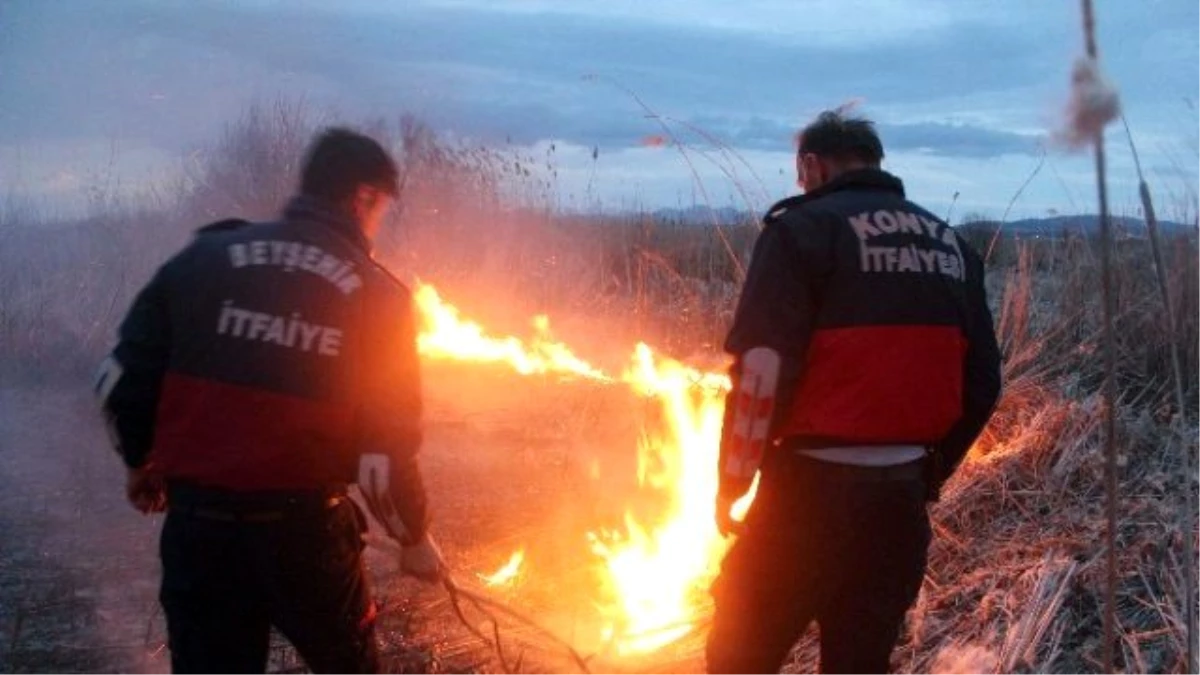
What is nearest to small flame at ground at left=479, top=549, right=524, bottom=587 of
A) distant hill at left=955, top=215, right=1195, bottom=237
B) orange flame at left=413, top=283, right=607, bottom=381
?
orange flame at left=413, top=283, right=607, bottom=381

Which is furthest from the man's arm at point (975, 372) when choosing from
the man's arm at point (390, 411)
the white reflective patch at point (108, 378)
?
the white reflective patch at point (108, 378)

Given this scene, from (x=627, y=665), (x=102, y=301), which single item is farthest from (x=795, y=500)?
(x=102, y=301)

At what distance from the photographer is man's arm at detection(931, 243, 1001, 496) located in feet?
11.1

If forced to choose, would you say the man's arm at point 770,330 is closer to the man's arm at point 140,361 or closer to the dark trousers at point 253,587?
the dark trousers at point 253,587

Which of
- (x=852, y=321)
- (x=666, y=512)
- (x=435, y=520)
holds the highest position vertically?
(x=852, y=321)

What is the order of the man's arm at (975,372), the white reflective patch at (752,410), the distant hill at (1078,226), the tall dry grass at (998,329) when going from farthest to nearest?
the distant hill at (1078,226), the tall dry grass at (998,329), the man's arm at (975,372), the white reflective patch at (752,410)

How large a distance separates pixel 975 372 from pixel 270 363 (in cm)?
220

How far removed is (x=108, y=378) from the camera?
9.90 ft

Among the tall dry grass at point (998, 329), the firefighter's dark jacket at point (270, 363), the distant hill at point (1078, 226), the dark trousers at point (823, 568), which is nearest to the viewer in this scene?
the firefighter's dark jacket at point (270, 363)

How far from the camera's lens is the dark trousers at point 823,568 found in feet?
10.4

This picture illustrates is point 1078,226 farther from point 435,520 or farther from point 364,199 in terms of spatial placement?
point 364,199

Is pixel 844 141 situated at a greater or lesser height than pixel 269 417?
greater

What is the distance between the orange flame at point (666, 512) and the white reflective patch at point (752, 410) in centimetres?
159

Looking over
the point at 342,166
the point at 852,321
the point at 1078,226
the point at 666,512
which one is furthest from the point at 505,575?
the point at 1078,226
